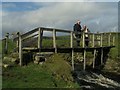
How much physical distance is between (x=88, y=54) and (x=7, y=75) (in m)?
19.7

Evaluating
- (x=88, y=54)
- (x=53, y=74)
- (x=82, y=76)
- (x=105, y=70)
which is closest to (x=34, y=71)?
(x=53, y=74)

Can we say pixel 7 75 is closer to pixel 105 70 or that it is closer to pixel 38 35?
pixel 38 35

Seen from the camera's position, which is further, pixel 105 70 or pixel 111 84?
pixel 105 70

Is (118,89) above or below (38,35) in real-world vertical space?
below

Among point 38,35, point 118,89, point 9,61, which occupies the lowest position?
point 118,89

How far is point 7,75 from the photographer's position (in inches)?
874

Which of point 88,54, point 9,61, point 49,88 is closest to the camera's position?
point 49,88

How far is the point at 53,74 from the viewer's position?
76.7ft

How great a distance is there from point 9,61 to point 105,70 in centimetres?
1402

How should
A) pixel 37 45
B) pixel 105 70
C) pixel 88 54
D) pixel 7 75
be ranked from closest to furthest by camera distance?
pixel 7 75, pixel 37 45, pixel 105 70, pixel 88 54

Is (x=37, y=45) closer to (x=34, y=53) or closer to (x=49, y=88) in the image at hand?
(x=34, y=53)

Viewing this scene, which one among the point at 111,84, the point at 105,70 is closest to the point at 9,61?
the point at 111,84

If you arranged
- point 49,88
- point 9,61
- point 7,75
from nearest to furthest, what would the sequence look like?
1. point 49,88
2. point 7,75
3. point 9,61

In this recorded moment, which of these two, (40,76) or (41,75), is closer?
(40,76)
